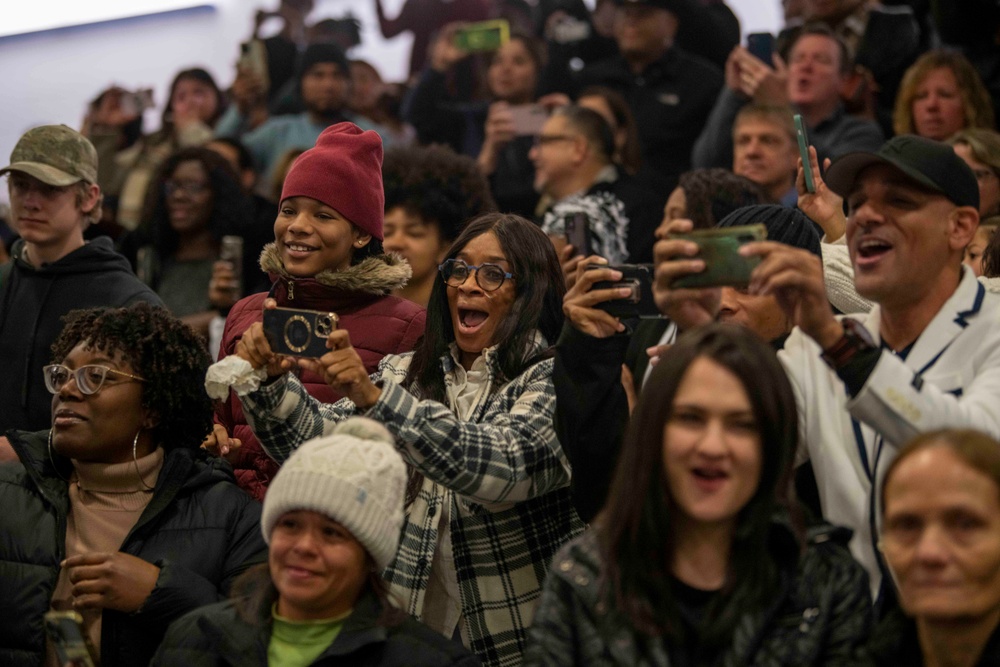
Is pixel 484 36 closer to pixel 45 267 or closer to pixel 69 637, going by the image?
pixel 45 267

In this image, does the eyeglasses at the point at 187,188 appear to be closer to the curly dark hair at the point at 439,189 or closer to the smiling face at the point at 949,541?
the curly dark hair at the point at 439,189

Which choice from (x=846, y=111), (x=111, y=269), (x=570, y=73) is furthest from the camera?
(x=570, y=73)

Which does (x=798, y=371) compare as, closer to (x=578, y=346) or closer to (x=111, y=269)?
(x=578, y=346)

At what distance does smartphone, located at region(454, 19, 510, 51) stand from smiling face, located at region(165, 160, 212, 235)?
1.53 m

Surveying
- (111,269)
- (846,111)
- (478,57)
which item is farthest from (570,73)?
(111,269)

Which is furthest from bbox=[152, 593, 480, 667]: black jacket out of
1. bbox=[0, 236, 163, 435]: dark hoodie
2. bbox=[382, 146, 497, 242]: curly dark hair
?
bbox=[382, 146, 497, 242]: curly dark hair

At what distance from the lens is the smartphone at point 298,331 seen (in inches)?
125

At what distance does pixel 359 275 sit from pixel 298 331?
78 cm

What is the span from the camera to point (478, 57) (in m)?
7.38

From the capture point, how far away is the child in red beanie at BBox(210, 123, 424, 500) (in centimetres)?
394

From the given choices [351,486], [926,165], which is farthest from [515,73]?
[351,486]

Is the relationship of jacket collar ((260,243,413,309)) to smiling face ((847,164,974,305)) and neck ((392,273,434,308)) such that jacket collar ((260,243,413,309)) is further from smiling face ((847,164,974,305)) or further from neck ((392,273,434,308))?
smiling face ((847,164,974,305))

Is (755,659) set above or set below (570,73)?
below

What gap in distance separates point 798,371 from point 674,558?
0.65m
